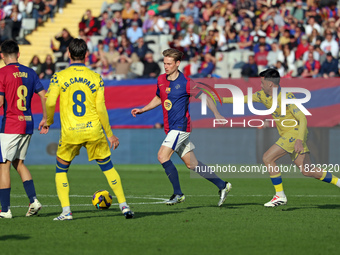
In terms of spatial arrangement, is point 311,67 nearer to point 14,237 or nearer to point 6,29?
point 6,29

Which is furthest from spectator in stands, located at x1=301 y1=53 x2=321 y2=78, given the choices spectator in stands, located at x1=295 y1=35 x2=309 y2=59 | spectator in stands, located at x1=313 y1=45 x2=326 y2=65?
spectator in stands, located at x1=295 y1=35 x2=309 y2=59

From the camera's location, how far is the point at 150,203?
1146 cm

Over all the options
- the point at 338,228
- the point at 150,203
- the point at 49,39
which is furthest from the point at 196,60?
the point at 338,228

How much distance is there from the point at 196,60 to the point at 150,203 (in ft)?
40.8

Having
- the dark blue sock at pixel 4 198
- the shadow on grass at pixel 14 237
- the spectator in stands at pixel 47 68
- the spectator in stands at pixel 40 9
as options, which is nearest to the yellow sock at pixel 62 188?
the dark blue sock at pixel 4 198

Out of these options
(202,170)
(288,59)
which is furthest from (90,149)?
(288,59)

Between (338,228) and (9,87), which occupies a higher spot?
(9,87)

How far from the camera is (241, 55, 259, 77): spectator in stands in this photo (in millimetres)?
21828

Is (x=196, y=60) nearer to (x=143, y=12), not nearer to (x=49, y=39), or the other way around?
(x=143, y=12)

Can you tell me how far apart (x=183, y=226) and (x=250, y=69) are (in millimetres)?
13920

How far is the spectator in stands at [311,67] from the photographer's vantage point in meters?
22.2

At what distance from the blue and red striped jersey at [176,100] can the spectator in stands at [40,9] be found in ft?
66.1

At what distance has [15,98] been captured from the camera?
367 inches

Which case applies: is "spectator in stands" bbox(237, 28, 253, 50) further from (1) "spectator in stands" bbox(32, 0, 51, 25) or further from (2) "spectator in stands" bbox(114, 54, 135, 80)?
(1) "spectator in stands" bbox(32, 0, 51, 25)
